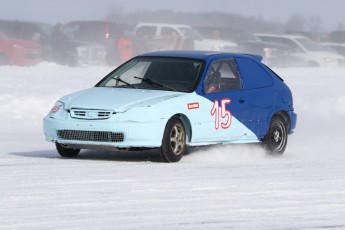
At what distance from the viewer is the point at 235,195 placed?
882cm

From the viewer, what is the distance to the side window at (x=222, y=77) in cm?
1206

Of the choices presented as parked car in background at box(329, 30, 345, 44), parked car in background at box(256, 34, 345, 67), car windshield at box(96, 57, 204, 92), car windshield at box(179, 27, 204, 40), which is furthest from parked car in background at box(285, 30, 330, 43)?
car windshield at box(96, 57, 204, 92)

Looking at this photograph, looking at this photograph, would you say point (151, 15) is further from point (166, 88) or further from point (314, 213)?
point (314, 213)

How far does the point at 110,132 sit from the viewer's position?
11008 mm

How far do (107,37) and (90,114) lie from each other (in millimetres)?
25444

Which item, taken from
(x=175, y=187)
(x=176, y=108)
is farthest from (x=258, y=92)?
(x=175, y=187)

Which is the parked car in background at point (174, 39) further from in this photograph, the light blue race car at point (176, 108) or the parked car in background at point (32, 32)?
the light blue race car at point (176, 108)

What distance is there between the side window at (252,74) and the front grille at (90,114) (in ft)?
7.06

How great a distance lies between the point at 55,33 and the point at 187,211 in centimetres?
2811

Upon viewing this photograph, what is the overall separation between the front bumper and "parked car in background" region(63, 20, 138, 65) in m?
23.2

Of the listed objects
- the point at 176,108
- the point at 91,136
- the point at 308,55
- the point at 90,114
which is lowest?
the point at 308,55

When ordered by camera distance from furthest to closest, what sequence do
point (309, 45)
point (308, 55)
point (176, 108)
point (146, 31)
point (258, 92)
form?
1. point (309, 45)
2. point (308, 55)
3. point (146, 31)
4. point (258, 92)
5. point (176, 108)

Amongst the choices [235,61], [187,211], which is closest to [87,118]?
[235,61]

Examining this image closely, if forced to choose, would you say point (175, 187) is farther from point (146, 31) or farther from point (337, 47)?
point (337, 47)
